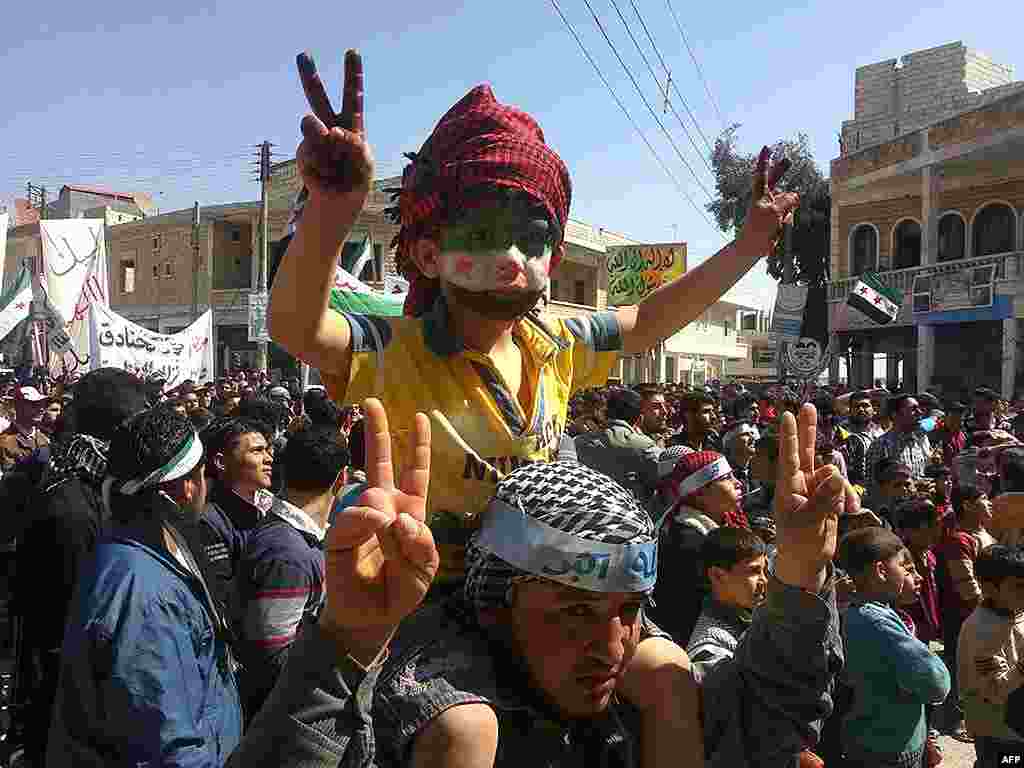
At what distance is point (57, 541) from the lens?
350cm

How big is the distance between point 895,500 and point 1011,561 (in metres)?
2.40

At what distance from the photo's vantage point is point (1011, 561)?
4.04 meters

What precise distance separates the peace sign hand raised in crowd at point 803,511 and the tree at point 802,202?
29.9m

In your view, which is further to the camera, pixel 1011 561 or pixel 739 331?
pixel 739 331

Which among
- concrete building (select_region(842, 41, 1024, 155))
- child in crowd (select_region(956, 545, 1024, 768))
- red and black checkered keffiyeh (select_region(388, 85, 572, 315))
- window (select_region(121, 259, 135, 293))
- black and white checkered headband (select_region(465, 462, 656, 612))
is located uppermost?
concrete building (select_region(842, 41, 1024, 155))

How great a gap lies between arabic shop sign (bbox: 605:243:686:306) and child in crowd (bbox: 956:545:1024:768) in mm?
21309

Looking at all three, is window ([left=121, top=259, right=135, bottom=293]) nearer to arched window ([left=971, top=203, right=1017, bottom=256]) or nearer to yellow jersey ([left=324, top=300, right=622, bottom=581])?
arched window ([left=971, top=203, right=1017, bottom=256])

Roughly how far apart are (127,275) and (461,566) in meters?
34.2

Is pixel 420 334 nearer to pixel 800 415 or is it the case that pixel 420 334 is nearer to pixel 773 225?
pixel 800 415

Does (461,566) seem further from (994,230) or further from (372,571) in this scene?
(994,230)

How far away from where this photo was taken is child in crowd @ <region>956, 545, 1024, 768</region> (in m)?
3.90

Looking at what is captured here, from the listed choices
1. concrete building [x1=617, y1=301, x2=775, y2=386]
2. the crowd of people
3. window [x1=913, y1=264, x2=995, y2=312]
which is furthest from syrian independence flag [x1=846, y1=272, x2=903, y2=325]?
concrete building [x1=617, y1=301, x2=775, y2=386]

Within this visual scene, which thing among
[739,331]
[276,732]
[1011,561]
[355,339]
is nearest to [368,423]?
[276,732]

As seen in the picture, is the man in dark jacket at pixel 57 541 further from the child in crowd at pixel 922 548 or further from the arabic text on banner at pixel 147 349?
the arabic text on banner at pixel 147 349
